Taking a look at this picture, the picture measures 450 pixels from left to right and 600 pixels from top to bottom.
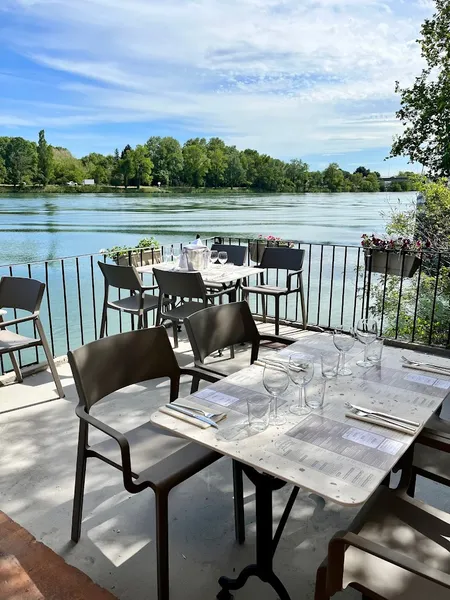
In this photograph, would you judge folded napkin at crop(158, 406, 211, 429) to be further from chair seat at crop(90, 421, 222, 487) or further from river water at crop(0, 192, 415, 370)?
river water at crop(0, 192, 415, 370)

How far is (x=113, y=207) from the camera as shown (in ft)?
136

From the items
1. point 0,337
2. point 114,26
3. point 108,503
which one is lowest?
point 108,503

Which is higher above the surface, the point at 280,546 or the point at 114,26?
the point at 114,26

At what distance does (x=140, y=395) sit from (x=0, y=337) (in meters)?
1.09

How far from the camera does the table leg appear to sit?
1.43m

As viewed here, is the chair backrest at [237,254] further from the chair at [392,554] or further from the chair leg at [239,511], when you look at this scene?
the chair at [392,554]

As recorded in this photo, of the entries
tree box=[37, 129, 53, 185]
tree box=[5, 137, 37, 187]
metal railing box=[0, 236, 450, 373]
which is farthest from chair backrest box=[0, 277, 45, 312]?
tree box=[37, 129, 53, 185]

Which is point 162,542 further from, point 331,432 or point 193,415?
point 331,432

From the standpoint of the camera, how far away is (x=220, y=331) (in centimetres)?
237

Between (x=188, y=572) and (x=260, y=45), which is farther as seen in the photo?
(x=260, y=45)

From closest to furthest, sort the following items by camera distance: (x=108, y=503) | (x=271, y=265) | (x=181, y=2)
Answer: (x=108, y=503), (x=271, y=265), (x=181, y=2)

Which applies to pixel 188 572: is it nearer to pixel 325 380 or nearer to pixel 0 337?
pixel 325 380

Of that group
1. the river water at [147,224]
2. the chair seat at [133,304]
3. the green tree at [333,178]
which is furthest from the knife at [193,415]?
the green tree at [333,178]

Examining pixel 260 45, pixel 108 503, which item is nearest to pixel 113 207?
pixel 260 45
